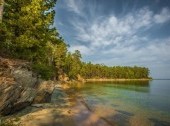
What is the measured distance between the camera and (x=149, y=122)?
821 inches

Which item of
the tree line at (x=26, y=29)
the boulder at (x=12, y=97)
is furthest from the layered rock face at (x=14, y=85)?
the tree line at (x=26, y=29)

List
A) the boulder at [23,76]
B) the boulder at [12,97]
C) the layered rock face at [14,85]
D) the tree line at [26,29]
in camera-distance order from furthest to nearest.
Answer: the tree line at [26,29], the boulder at [23,76], the layered rock face at [14,85], the boulder at [12,97]

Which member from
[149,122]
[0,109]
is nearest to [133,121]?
[149,122]

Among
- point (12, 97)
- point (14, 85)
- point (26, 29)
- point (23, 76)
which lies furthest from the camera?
point (26, 29)

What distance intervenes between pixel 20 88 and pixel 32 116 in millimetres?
3139

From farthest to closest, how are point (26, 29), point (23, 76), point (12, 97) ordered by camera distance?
point (26, 29), point (23, 76), point (12, 97)

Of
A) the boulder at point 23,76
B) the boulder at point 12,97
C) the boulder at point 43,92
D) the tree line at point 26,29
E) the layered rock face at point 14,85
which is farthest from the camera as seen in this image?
the boulder at point 43,92

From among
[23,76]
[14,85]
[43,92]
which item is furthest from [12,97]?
[43,92]

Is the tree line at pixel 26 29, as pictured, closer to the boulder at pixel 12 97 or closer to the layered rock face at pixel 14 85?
the layered rock face at pixel 14 85

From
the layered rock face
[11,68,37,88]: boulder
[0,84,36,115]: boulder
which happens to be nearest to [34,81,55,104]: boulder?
the layered rock face

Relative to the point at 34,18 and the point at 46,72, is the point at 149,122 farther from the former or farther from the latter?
the point at 34,18

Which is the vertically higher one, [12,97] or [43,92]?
[43,92]

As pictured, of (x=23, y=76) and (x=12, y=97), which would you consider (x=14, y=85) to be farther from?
(x=23, y=76)

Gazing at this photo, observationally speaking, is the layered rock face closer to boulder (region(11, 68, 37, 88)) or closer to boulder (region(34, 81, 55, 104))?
boulder (region(11, 68, 37, 88))
